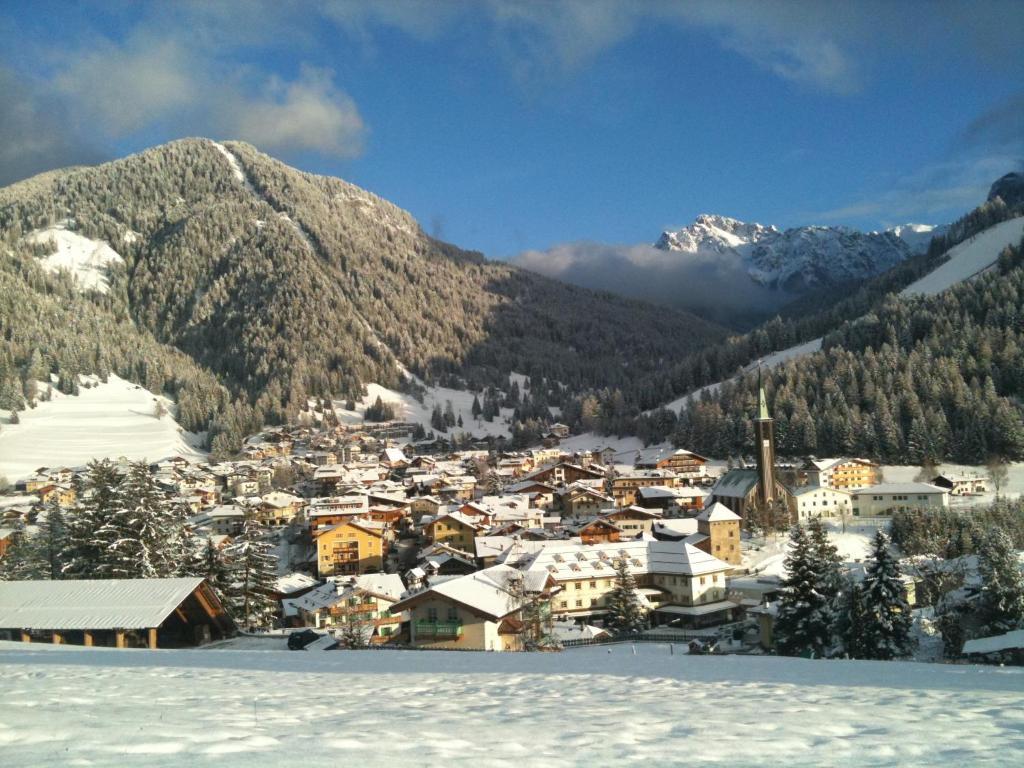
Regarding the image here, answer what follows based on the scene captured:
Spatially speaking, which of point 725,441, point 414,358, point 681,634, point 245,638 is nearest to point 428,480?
point 725,441

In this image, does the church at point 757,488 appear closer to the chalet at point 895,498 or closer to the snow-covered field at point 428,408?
the chalet at point 895,498

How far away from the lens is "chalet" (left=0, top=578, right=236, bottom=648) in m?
18.4

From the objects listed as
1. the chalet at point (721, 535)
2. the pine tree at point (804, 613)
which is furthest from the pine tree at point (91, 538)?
the chalet at point (721, 535)

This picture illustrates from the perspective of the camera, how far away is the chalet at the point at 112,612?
18406 millimetres

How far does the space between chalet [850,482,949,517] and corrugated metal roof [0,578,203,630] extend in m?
57.9

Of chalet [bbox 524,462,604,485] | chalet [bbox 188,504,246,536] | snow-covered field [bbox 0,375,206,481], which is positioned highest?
snow-covered field [bbox 0,375,206,481]

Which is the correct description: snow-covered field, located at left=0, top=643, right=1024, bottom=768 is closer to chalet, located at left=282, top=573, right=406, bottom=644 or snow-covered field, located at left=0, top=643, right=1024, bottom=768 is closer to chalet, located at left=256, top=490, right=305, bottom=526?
chalet, located at left=282, top=573, right=406, bottom=644

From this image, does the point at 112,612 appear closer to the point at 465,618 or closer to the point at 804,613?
the point at 465,618

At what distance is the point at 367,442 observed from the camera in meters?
126

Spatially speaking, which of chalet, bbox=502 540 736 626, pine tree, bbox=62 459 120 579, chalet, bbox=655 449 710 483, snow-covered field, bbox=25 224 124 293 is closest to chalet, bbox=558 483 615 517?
chalet, bbox=655 449 710 483

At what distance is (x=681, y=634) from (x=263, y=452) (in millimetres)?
92331

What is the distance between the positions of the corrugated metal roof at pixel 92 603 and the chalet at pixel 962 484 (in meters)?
67.2

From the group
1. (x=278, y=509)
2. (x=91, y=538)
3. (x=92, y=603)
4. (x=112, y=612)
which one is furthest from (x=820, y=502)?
(x=92, y=603)

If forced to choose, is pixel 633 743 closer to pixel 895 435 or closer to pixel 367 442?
pixel 895 435
